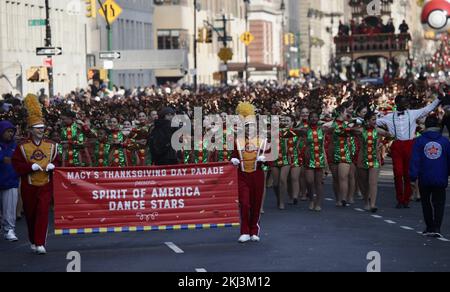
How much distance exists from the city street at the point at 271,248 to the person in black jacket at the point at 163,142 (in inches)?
64.2

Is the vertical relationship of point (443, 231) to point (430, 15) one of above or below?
below

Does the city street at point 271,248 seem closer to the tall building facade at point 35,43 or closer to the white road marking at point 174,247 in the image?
the white road marking at point 174,247

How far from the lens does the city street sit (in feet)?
54.5

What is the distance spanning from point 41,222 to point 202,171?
210 cm

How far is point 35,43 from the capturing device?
229 ft

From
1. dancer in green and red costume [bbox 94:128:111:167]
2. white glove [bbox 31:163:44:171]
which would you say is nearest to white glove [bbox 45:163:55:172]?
white glove [bbox 31:163:44:171]

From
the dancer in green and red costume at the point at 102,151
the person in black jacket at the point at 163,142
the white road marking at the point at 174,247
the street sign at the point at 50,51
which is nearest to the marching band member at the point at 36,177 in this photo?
the white road marking at the point at 174,247

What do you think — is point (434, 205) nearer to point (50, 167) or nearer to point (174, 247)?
point (174, 247)

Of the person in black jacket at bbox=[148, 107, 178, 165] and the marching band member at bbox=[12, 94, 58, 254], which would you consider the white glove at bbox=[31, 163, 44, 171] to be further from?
the person in black jacket at bbox=[148, 107, 178, 165]

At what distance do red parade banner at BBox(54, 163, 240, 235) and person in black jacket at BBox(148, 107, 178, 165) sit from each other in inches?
130

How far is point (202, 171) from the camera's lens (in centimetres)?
1919

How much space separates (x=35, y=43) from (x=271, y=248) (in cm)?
5245

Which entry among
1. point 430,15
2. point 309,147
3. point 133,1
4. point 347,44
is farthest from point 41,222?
point 133,1

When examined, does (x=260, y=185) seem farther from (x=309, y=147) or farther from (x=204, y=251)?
(x=309, y=147)
